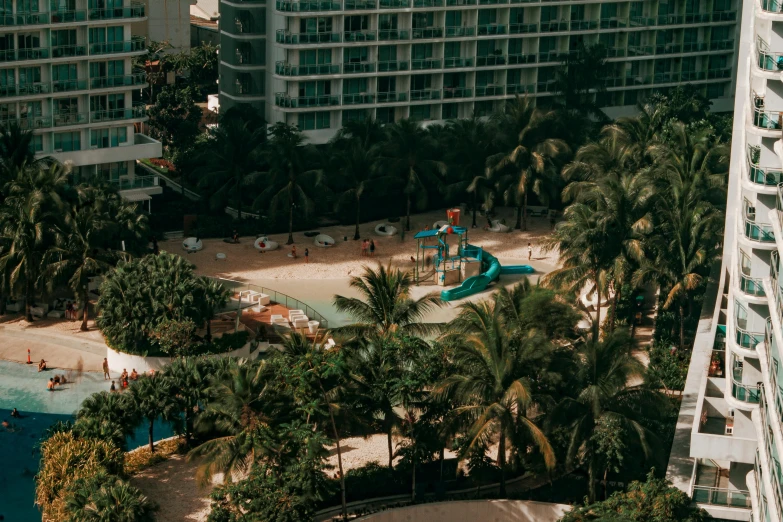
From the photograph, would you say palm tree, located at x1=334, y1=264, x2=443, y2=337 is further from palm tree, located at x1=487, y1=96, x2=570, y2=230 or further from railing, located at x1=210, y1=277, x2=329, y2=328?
palm tree, located at x1=487, y1=96, x2=570, y2=230

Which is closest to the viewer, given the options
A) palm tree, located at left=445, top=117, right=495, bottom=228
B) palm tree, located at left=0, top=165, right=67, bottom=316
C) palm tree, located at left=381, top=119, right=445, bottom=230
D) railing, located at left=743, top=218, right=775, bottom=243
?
railing, located at left=743, top=218, right=775, bottom=243

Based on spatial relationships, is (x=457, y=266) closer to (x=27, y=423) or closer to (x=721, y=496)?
(x=27, y=423)

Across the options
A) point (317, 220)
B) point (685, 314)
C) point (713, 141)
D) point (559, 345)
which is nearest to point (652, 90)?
point (713, 141)

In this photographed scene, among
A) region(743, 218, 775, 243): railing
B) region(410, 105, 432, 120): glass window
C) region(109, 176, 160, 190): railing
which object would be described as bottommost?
region(109, 176, 160, 190): railing

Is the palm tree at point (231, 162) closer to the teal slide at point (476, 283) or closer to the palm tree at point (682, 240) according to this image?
the teal slide at point (476, 283)

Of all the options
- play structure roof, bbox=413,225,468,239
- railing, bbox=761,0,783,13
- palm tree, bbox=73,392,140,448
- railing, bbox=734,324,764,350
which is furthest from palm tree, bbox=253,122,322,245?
railing, bbox=734,324,764,350

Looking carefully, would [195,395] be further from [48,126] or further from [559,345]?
[48,126]

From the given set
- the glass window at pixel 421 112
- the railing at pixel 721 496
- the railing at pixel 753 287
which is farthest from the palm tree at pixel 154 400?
the glass window at pixel 421 112
